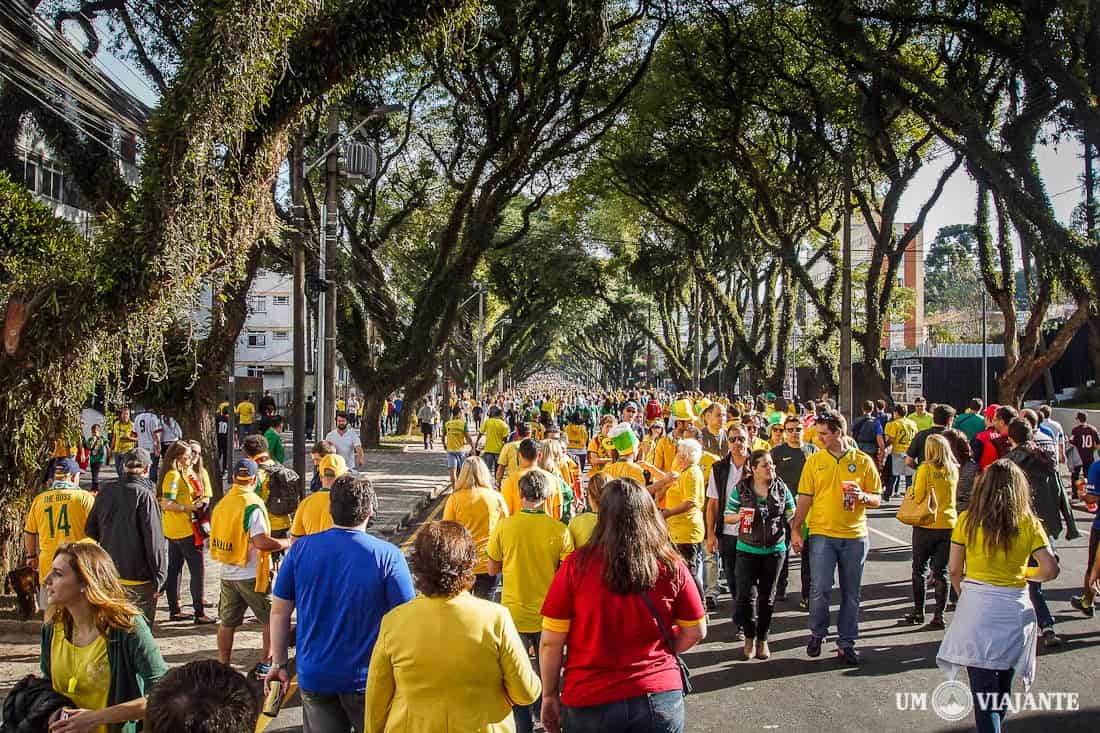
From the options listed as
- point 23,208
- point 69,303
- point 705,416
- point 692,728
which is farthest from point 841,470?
point 23,208

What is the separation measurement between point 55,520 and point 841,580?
5856 mm

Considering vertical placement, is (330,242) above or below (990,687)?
above

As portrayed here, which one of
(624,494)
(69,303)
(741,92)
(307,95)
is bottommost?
(624,494)

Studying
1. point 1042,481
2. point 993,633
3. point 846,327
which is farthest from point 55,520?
point 846,327

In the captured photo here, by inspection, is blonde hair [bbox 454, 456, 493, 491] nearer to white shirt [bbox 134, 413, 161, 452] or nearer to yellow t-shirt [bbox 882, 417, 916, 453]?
yellow t-shirt [bbox 882, 417, 916, 453]

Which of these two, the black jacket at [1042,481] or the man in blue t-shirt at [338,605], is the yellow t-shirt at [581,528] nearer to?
the man in blue t-shirt at [338,605]

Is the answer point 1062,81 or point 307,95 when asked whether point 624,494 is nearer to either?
point 307,95

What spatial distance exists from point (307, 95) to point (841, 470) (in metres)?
5.49

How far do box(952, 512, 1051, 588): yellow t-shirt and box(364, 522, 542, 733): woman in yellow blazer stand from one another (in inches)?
113

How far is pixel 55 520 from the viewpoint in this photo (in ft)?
23.9

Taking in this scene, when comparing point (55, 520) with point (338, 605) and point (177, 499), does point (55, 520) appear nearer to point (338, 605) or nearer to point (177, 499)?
point (177, 499)

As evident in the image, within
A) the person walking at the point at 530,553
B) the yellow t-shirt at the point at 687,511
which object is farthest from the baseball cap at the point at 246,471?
the yellow t-shirt at the point at 687,511

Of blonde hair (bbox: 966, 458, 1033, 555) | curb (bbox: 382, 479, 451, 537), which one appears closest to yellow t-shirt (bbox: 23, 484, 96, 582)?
blonde hair (bbox: 966, 458, 1033, 555)

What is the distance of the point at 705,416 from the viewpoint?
11266 mm
